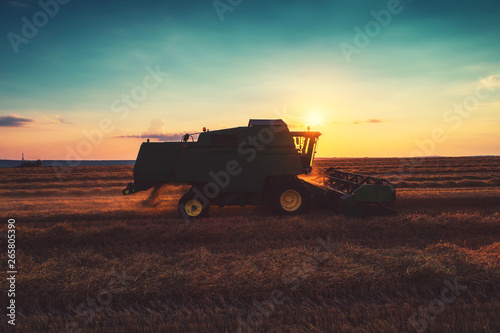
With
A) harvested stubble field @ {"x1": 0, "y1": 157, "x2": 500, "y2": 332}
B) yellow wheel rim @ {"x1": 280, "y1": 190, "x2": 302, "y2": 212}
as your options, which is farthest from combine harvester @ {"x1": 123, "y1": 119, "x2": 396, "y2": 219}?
harvested stubble field @ {"x1": 0, "y1": 157, "x2": 500, "y2": 332}

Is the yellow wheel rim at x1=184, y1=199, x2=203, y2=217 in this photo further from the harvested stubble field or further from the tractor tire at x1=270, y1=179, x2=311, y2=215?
the tractor tire at x1=270, y1=179, x2=311, y2=215

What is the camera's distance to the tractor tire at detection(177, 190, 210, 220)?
25.7ft

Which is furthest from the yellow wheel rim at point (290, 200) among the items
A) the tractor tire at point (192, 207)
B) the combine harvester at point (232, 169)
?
the tractor tire at point (192, 207)

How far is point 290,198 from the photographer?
8094mm

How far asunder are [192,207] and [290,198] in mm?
2671

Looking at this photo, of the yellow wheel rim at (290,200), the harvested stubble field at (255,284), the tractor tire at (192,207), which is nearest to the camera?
the harvested stubble field at (255,284)

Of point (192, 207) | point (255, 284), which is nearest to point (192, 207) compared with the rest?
point (192, 207)

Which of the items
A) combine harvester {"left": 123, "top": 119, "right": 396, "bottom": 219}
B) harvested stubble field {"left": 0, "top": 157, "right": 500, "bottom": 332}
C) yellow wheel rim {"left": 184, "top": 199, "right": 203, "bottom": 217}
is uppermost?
combine harvester {"left": 123, "top": 119, "right": 396, "bottom": 219}

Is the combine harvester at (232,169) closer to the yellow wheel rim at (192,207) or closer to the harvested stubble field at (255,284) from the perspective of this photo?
the yellow wheel rim at (192,207)

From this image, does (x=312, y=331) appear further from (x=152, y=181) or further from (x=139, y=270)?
(x=152, y=181)

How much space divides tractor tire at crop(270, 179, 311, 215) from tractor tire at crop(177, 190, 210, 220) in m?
1.83

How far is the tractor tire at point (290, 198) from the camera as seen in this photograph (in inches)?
311

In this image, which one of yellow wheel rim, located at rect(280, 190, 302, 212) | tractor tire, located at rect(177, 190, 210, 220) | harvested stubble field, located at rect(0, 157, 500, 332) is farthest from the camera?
yellow wheel rim, located at rect(280, 190, 302, 212)

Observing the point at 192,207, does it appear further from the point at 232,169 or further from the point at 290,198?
the point at 290,198
